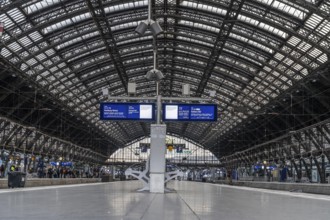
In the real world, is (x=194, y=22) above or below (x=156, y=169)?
above

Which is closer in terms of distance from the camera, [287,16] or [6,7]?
[6,7]

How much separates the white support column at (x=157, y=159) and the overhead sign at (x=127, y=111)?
8.54 ft

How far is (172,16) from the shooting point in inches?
1748

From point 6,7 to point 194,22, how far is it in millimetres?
18535

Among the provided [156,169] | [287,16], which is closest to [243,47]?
[287,16]

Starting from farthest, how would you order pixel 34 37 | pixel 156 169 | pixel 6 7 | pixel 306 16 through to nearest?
pixel 34 37 → pixel 306 16 → pixel 6 7 → pixel 156 169

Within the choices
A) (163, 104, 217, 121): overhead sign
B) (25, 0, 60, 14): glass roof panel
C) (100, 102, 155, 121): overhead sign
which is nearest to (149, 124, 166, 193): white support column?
(100, 102, 155, 121): overhead sign

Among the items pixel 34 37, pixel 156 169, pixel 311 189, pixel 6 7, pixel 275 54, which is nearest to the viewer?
pixel 156 169

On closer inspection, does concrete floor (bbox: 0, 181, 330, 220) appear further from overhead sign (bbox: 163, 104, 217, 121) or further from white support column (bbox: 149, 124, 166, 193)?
overhead sign (bbox: 163, 104, 217, 121)

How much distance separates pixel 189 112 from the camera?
26203mm

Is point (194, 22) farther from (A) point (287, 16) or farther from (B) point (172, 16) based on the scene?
(A) point (287, 16)

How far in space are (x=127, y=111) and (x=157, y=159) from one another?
477cm

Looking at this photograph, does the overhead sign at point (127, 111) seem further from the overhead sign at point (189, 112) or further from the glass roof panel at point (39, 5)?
the glass roof panel at point (39, 5)

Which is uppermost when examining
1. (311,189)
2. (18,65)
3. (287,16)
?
(287,16)
